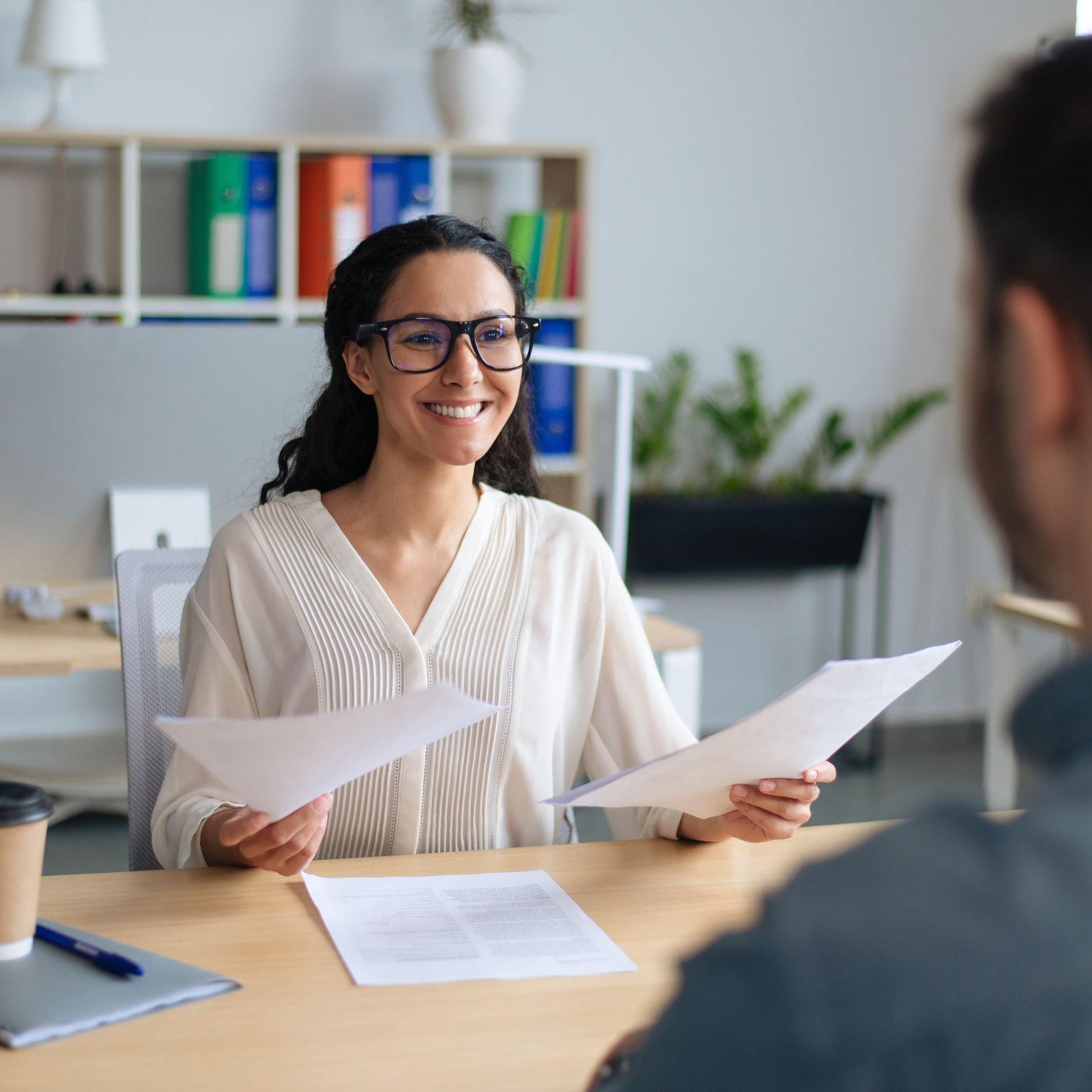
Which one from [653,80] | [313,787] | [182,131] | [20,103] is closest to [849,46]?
[653,80]

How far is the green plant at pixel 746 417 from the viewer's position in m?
4.24

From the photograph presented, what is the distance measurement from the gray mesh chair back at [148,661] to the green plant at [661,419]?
8.85ft

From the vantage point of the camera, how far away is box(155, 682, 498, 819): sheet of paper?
925mm

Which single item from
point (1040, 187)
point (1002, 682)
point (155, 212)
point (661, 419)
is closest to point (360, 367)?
point (1040, 187)

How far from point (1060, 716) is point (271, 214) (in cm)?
340

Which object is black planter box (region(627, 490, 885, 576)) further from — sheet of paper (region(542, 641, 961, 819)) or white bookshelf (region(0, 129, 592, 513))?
sheet of paper (region(542, 641, 961, 819))

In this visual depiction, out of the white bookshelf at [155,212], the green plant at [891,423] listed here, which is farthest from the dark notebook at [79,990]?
the green plant at [891,423]

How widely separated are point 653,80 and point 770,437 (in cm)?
120

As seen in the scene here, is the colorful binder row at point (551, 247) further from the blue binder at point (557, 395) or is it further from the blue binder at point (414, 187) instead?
the blue binder at point (414, 187)

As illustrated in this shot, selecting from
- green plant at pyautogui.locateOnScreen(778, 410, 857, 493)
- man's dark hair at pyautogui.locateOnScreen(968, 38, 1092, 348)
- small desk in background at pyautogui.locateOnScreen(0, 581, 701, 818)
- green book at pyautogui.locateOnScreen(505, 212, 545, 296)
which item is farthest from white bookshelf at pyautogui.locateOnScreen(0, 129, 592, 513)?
man's dark hair at pyautogui.locateOnScreen(968, 38, 1092, 348)

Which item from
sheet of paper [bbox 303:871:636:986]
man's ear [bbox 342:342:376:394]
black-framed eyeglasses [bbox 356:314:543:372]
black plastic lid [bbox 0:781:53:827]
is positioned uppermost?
black-framed eyeglasses [bbox 356:314:543:372]

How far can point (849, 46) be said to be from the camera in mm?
4402

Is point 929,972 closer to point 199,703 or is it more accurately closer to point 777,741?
point 777,741

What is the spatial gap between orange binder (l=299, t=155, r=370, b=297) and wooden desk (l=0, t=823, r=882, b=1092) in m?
2.59
